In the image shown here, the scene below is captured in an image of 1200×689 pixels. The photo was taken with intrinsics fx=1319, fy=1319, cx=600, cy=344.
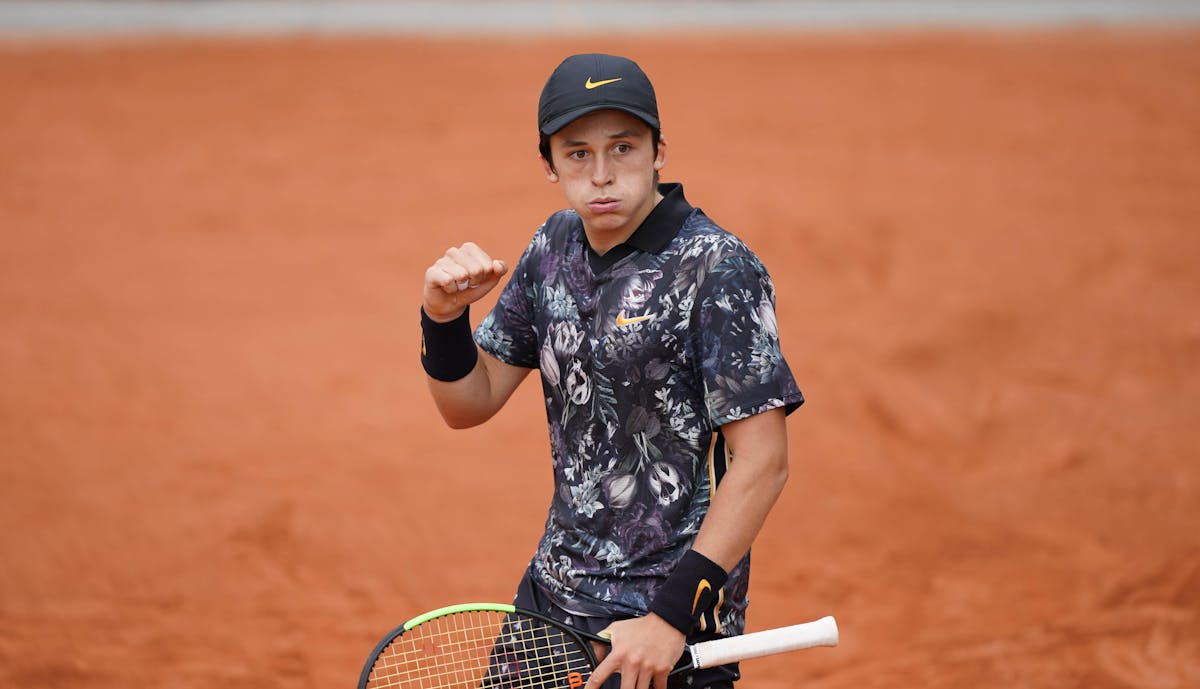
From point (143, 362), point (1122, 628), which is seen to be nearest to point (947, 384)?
point (1122, 628)

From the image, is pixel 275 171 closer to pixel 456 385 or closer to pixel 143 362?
pixel 143 362

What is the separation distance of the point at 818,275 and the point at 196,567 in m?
5.14

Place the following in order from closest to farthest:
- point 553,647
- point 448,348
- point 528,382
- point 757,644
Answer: point 757,644, point 553,647, point 448,348, point 528,382

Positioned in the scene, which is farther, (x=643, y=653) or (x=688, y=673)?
(x=688, y=673)

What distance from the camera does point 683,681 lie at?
2.91 meters

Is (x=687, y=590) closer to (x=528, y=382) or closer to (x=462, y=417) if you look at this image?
(x=462, y=417)

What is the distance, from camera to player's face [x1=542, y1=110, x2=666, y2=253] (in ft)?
9.25

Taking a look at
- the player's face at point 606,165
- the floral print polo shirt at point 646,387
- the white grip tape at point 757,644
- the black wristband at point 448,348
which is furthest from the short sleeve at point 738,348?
the black wristband at point 448,348

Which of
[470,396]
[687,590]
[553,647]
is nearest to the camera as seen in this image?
[687,590]

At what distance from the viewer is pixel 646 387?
9.41 feet

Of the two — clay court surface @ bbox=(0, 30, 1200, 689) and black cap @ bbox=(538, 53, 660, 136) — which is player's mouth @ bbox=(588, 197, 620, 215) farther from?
clay court surface @ bbox=(0, 30, 1200, 689)

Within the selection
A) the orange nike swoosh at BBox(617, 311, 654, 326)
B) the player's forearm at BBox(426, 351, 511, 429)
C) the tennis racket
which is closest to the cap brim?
the orange nike swoosh at BBox(617, 311, 654, 326)

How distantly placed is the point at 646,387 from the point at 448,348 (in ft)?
1.66

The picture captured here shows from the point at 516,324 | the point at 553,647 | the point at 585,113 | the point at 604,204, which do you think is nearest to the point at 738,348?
the point at 604,204
